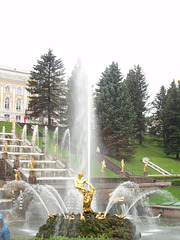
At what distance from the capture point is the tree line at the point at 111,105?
44656mm

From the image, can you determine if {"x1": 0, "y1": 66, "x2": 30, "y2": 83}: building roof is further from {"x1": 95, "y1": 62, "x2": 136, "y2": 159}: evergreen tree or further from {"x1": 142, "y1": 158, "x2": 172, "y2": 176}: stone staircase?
→ {"x1": 142, "y1": 158, "x2": 172, "y2": 176}: stone staircase

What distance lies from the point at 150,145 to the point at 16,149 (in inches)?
1219

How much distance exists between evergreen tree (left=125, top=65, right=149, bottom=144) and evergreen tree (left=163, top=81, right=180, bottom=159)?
4795 mm

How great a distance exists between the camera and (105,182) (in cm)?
2781

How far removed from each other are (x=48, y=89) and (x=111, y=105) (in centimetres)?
1256

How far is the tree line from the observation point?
44.7m

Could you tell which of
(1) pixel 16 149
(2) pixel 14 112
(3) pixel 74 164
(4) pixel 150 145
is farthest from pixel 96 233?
(2) pixel 14 112

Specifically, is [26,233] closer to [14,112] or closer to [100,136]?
[100,136]

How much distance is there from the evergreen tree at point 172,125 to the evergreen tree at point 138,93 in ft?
15.7

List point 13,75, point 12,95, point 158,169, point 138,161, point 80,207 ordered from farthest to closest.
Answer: point 13,75 < point 12,95 < point 138,161 < point 158,169 < point 80,207

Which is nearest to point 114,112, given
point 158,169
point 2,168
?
point 158,169

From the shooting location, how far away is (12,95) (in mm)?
70125

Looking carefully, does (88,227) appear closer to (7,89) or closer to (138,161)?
(138,161)

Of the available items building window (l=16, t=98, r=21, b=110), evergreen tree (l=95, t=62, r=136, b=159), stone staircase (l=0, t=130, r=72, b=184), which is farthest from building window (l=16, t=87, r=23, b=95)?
stone staircase (l=0, t=130, r=72, b=184)
